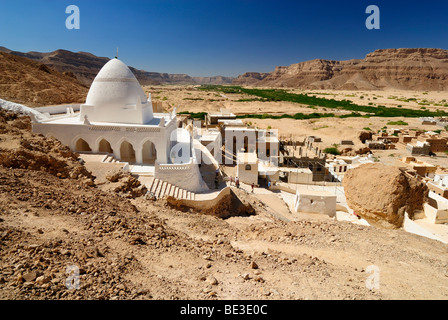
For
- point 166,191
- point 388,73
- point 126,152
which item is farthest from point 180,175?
point 388,73

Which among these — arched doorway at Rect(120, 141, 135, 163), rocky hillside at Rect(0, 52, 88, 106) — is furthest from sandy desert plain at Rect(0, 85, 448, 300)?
rocky hillside at Rect(0, 52, 88, 106)

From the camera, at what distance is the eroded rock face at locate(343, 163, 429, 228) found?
1119 centimetres

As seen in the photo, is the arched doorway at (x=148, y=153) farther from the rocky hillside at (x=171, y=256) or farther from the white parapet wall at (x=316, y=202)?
the white parapet wall at (x=316, y=202)

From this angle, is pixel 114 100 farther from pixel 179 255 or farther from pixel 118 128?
pixel 179 255

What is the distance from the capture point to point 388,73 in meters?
118

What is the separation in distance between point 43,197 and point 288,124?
3719 cm

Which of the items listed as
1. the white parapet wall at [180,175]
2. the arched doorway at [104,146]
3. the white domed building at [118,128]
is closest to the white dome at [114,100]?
the white domed building at [118,128]

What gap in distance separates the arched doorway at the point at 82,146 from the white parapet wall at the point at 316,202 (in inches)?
440

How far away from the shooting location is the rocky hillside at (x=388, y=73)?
110 meters

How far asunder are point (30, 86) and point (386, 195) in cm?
4022

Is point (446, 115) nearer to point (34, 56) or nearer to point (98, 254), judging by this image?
point (98, 254)
